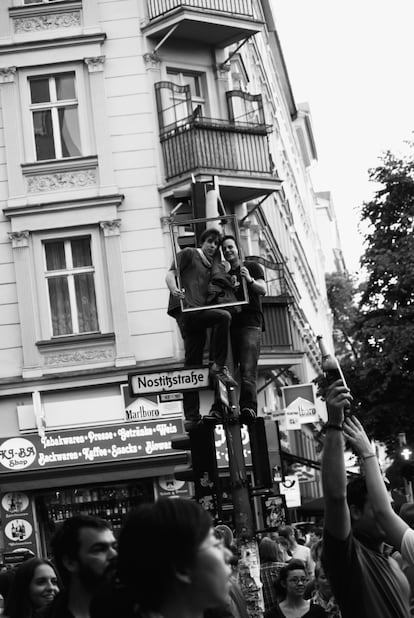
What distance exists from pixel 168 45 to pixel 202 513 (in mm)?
25719

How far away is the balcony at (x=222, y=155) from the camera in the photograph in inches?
1078

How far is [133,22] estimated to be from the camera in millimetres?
28266

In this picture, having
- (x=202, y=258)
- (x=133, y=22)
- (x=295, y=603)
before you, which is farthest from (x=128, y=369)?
(x=295, y=603)

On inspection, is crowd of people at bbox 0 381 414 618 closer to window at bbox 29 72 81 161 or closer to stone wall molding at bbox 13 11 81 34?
window at bbox 29 72 81 161

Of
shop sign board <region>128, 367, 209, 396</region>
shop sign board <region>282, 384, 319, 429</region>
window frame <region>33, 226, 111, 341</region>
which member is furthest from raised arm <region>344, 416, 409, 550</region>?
shop sign board <region>282, 384, 319, 429</region>

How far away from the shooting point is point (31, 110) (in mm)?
27500

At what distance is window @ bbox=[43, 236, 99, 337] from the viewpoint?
26906 millimetres

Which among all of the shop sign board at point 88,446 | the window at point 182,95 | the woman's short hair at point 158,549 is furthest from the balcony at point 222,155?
the woman's short hair at point 158,549

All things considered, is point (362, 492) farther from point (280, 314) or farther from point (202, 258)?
point (280, 314)

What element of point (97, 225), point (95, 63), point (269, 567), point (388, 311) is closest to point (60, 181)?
point (97, 225)

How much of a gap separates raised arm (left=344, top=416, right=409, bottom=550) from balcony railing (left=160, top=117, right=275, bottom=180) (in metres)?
22.0

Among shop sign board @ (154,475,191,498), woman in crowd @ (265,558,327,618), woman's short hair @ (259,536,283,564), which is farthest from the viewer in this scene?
shop sign board @ (154,475,191,498)

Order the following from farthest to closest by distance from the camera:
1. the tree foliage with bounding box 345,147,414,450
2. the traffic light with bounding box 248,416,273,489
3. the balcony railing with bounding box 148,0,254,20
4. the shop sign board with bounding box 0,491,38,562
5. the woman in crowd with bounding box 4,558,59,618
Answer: the tree foliage with bounding box 345,147,414,450 < the balcony railing with bounding box 148,0,254,20 < the shop sign board with bounding box 0,491,38,562 < the traffic light with bounding box 248,416,273,489 < the woman in crowd with bounding box 4,558,59,618

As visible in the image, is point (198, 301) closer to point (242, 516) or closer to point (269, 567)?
point (242, 516)
